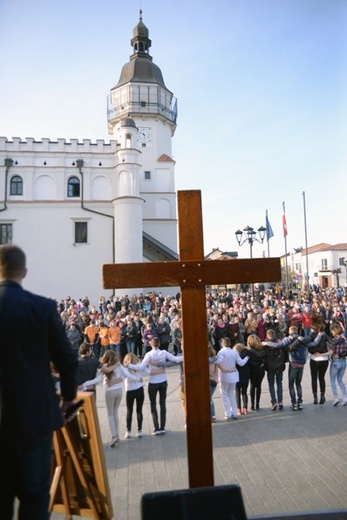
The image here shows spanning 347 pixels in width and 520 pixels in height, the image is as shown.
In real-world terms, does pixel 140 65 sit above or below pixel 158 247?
above

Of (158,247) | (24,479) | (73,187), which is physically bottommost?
(24,479)

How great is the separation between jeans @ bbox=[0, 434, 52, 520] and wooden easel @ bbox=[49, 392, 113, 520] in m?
0.88

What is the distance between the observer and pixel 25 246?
29641 millimetres

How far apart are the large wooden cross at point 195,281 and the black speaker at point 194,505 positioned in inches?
25.9

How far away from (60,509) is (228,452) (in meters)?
3.00

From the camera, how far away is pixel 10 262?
2.47 metres

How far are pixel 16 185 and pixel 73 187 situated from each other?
4508 mm

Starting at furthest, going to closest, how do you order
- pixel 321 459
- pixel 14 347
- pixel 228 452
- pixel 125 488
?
pixel 228 452
pixel 321 459
pixel 125 488
pixel 14 347

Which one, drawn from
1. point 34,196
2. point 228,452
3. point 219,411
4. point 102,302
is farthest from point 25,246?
point 228,452

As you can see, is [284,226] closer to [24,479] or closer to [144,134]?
[144,134]

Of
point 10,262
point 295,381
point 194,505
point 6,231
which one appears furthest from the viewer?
point 6,231

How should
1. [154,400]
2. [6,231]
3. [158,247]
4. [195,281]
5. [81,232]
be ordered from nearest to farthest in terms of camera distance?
[195,281] → [154,400] → [6,231] → [81,232] → [158,247]

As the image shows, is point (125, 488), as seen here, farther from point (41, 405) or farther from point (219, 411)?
point (219, 411)

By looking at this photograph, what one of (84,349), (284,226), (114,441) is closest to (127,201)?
(284,226)
